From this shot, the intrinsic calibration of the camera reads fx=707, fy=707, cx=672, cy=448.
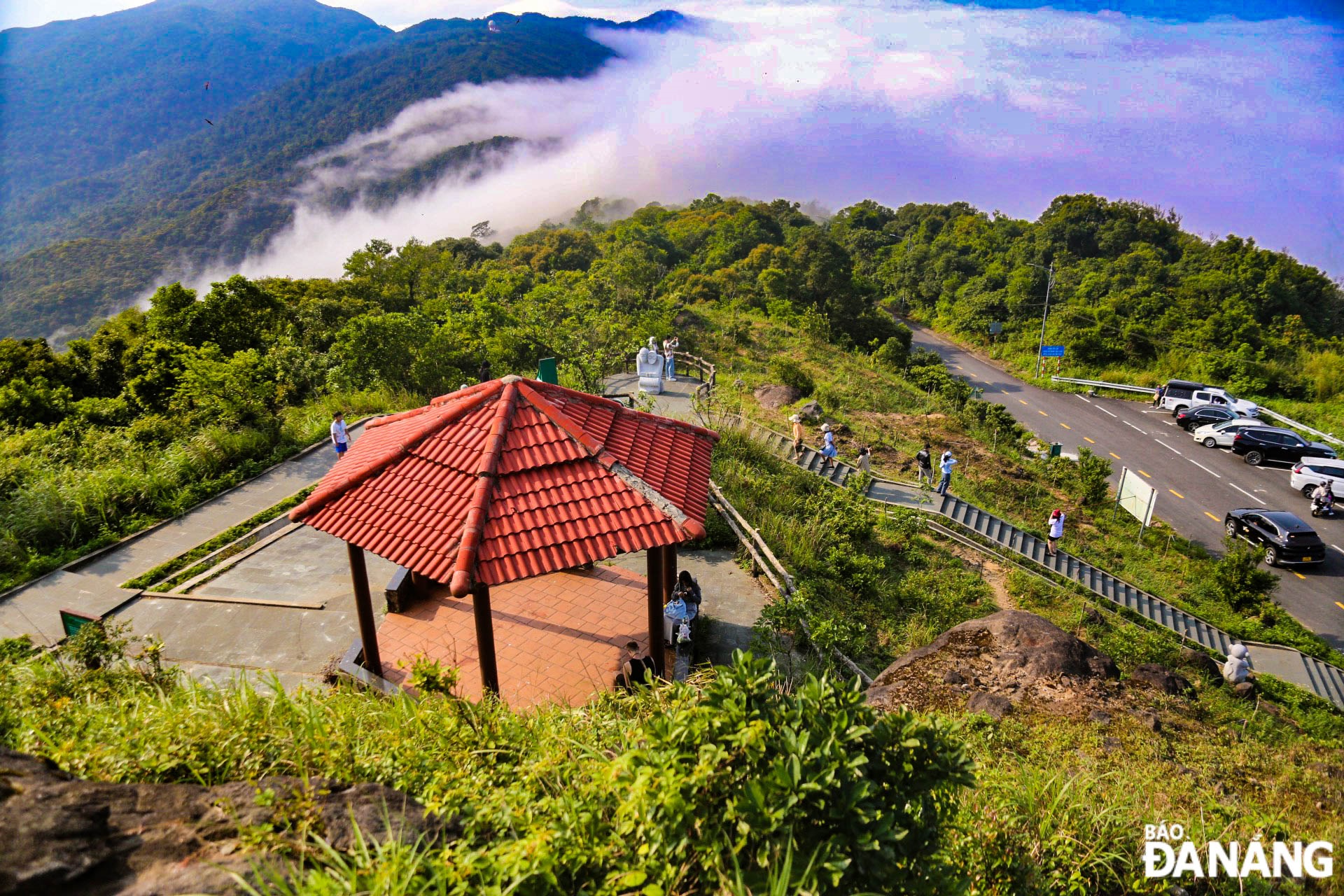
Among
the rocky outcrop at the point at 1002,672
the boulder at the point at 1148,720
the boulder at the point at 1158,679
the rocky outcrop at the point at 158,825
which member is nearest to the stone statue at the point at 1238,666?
the boulder at the point at 1158,679

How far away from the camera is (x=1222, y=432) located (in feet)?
107

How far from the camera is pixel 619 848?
365cm

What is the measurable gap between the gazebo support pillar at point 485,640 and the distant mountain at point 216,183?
11074 centimetres

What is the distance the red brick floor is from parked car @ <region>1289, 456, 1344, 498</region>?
30263mm

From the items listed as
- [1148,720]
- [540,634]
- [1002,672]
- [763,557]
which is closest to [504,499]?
[540,634]

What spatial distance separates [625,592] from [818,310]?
1665 inches

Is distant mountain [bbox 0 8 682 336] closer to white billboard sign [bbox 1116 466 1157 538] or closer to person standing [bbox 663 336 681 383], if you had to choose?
person standing [bbox 663 336 681 383]

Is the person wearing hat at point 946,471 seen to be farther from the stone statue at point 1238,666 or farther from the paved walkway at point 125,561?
the paved walkway at point 125,561

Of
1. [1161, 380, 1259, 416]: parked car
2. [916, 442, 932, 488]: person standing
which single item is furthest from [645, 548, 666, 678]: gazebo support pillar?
[1161, 380, 1259, 416]: parked car

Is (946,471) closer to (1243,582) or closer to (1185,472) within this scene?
(1243,582)

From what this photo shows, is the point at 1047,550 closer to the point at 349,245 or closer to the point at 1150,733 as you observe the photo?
the point at 1150,733

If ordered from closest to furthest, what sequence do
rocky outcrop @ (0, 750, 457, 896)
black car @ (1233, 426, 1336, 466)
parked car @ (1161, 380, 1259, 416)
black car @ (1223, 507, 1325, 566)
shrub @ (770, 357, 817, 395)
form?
rocky outcrop @ (0, 750, 457, 896), black car @ (1223, 507, 1325, 566), shrub @ (770, 357, 817, 395), black car @ (1233, 426, 1336, 466), parked car @ (1161, 380, 1259, 416)

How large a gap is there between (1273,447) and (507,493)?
3628cm

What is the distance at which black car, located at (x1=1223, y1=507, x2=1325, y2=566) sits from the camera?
21.8 m
